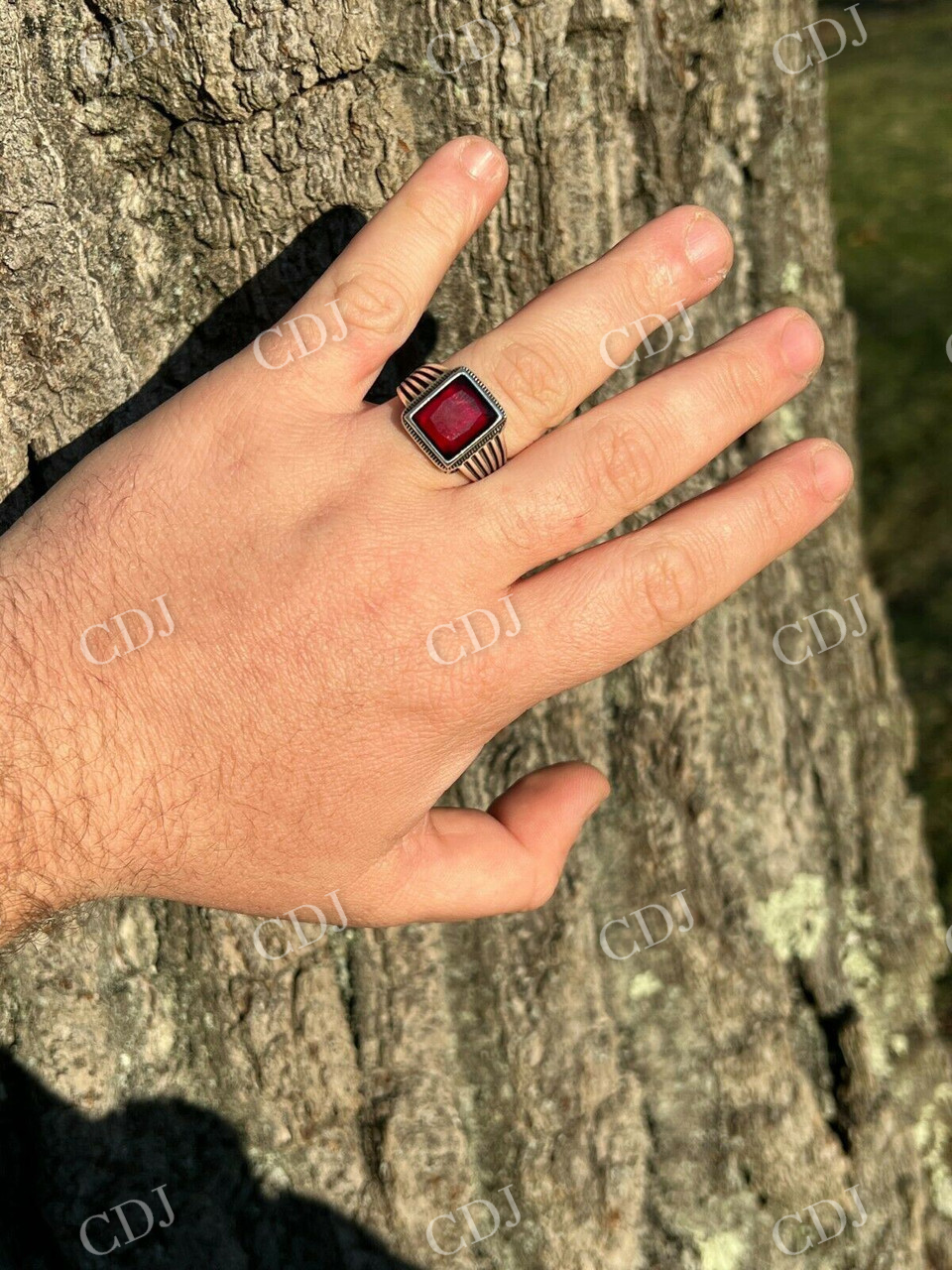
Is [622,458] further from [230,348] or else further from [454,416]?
[230,348]

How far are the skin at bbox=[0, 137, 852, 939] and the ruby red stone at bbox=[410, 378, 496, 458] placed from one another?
0.22 ft

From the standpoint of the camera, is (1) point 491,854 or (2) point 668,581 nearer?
(2) point 668,581

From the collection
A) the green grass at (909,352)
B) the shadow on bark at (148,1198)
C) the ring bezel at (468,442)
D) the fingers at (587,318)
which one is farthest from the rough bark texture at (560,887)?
the green grass at (909,352)

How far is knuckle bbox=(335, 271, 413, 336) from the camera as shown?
1.81 meters

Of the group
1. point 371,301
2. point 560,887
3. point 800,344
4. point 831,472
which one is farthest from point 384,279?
point 560,887

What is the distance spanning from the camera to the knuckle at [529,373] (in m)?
1.83

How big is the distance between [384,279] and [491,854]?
106 centimetres

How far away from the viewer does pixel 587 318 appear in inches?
72.5

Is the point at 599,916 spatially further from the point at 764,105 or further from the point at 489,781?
the point at 764,105

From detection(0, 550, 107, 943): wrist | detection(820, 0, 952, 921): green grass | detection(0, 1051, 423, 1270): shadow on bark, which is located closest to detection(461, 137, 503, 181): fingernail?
detection(0, 550, 107, 943): wrist

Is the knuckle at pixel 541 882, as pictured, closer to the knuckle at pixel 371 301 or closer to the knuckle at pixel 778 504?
the knuckle at pixel 778 504

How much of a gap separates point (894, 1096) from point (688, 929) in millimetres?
761

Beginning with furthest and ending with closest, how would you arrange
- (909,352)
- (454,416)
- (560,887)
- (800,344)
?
(909,352) → (560,887) → (800,344) → (454,416)

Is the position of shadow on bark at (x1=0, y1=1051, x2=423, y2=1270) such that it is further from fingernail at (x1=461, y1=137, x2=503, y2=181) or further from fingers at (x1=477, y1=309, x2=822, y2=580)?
fingernail at (x1=461, y1=137, x2=503, y2=181)
